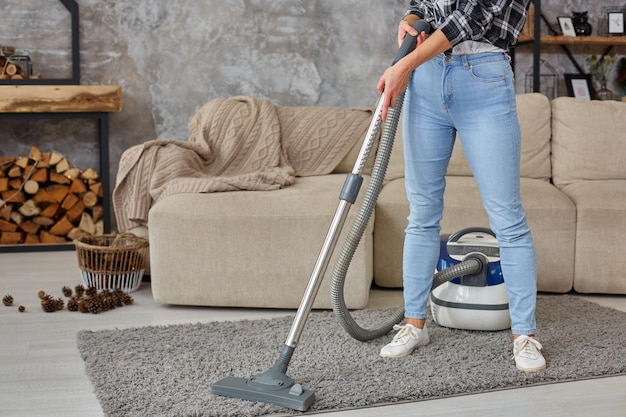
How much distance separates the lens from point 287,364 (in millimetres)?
1955

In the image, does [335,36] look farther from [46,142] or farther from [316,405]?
[316,405]

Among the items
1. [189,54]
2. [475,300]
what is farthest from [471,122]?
[189,54]

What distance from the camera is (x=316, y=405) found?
1922 millimetres

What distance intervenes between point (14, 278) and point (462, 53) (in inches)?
88.8

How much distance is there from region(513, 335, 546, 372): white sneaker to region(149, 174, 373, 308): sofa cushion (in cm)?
79

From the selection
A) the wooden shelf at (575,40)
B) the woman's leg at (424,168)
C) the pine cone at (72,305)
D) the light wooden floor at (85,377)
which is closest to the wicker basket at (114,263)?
the light wooden floor at (85,377)

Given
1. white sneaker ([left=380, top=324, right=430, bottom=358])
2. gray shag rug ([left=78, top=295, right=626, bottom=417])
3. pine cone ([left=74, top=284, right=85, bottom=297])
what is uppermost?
white sneaker ([left=380, top=324, right=430, bottom=358])

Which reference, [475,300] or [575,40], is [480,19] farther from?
[575,40]

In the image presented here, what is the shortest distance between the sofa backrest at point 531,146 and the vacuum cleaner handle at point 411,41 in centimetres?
155

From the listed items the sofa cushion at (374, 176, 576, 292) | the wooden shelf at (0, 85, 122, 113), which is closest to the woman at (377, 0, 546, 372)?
the sofa cushion at (374, 176, 576, 292)

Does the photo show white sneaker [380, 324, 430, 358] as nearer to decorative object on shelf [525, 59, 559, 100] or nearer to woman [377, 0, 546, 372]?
woman [377, 0, 546, 372]

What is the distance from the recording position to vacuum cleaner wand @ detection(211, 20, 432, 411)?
74.2 inches

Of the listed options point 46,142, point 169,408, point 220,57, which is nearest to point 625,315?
point 169,408

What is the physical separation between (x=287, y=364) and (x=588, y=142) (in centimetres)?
214
